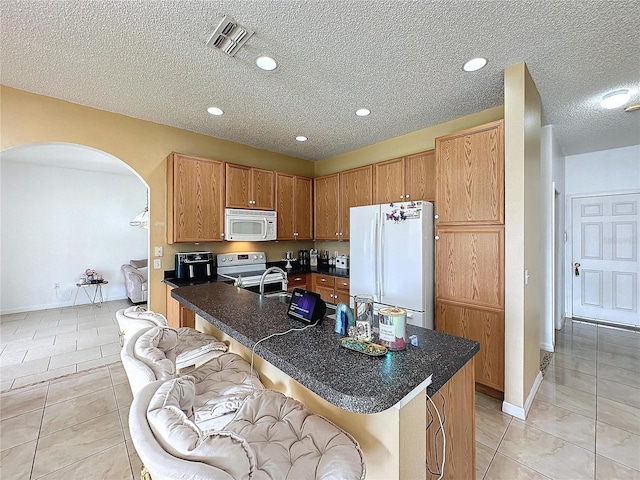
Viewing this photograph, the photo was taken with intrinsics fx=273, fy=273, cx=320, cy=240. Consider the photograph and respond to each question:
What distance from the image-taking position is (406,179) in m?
3.35

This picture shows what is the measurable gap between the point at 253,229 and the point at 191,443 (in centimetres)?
319

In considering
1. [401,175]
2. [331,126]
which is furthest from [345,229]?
[331,126]

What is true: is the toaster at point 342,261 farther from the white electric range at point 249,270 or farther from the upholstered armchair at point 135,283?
the upholstered armchair at point 135,283

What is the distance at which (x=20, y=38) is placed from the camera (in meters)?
1.78

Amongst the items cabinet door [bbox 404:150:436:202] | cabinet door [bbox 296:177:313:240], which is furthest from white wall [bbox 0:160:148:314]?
cabinet door [bbox 404:150:436:202]

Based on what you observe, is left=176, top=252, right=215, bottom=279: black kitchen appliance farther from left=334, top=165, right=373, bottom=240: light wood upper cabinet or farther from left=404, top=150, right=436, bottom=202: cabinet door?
left=404, top=150, right=436, bottom=202: cabinet door

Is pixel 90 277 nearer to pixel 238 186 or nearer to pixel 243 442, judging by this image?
pixel 238 186

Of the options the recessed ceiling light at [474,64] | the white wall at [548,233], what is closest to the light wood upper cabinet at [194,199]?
the recessed ceiling light at [474,64]

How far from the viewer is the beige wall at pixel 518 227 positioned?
6.78 feet

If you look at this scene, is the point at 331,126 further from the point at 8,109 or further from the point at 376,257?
the point at 8,109

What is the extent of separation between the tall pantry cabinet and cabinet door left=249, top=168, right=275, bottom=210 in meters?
2.25

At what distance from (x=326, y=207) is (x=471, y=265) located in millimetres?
2364

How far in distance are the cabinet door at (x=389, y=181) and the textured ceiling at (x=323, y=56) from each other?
2.02 feet

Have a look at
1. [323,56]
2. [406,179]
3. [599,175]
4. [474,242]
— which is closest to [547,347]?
[474,242]
